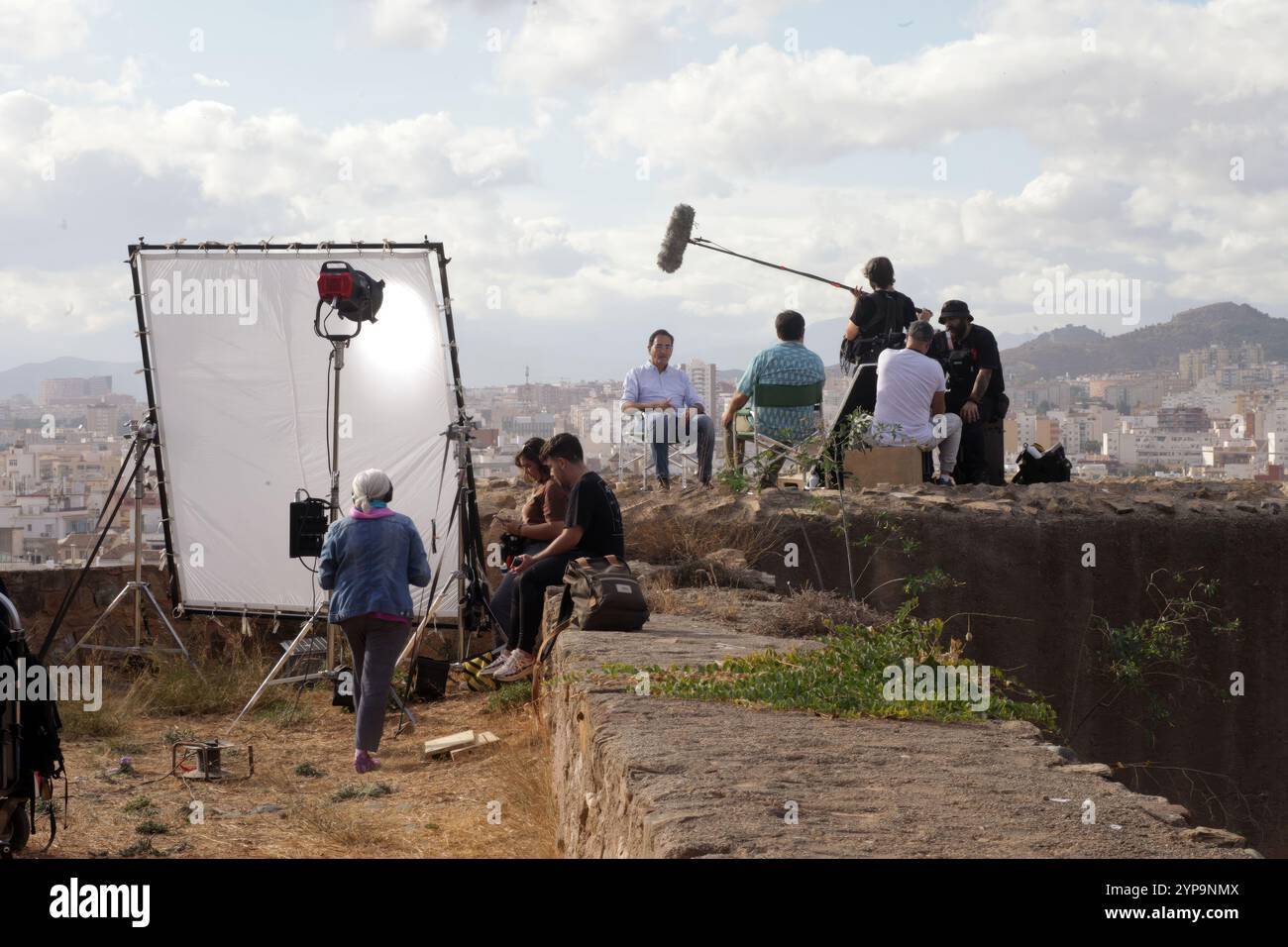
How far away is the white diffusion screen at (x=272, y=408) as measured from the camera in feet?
27.5

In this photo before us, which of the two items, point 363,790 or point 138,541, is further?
point 138,541

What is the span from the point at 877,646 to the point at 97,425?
1472 cm

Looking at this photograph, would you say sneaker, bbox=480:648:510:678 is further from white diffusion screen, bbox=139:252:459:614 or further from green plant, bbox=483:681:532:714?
white diffusion screen, bbox=139:252:459:614

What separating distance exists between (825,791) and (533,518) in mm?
4887

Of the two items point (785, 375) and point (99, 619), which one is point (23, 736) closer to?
point (99, 619)

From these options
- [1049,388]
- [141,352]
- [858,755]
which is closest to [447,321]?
[141,352]

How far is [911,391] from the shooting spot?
817 centimetres

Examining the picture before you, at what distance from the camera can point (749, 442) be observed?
9.79 meters

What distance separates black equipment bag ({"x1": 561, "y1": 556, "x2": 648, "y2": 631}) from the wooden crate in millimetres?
3065

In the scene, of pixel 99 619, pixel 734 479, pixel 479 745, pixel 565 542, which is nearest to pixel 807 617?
pixel 565 542

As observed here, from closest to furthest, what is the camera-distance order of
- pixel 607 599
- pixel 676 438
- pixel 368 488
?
pixel 607 599, pixel 368 488, pixel 676 438

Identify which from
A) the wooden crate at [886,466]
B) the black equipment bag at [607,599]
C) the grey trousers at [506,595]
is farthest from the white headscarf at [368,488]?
the wooden crate at [886,466]

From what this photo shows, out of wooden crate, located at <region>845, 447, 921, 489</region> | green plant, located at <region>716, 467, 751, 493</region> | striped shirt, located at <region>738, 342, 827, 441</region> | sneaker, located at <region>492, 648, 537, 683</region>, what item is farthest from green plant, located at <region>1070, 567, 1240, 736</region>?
sneaker, located at <region>492, 648, 537, 683</region>
